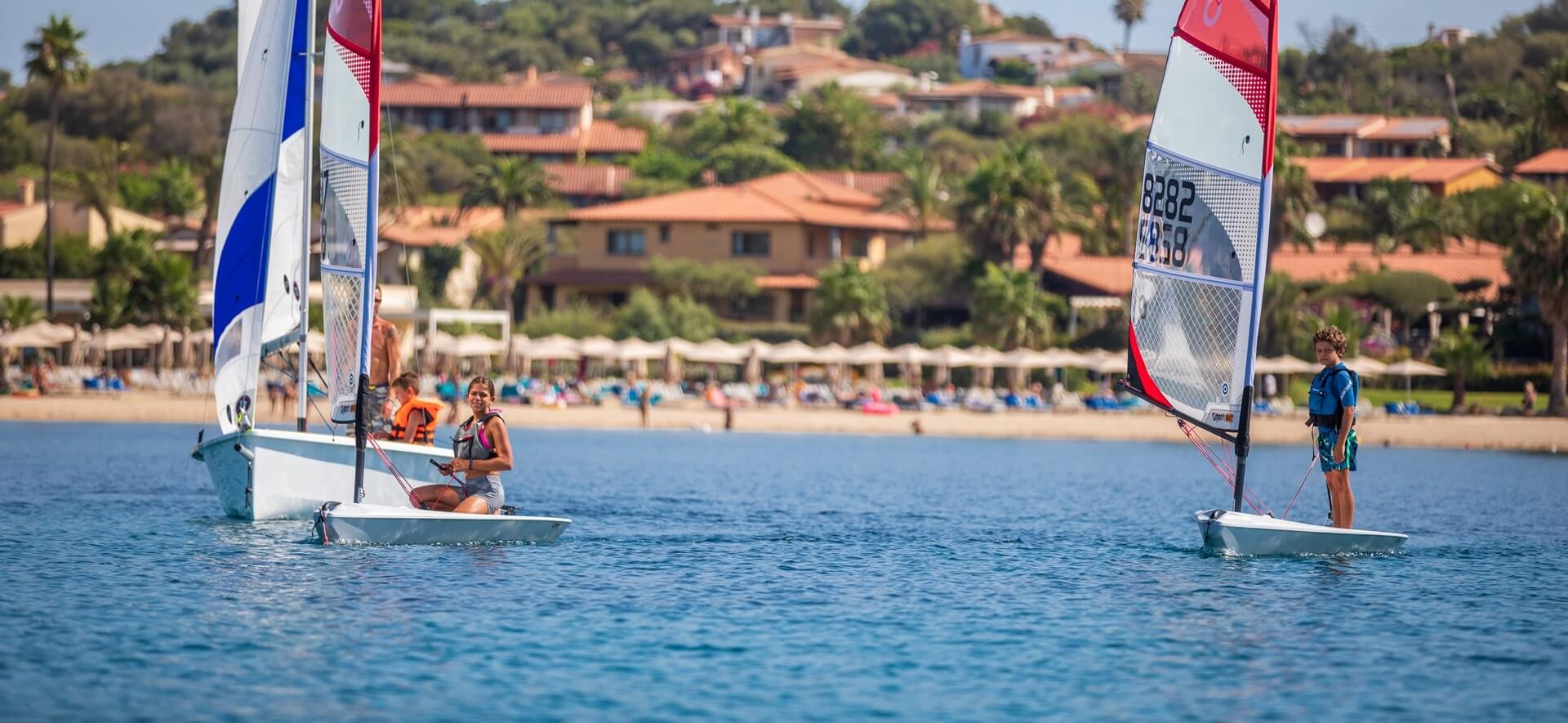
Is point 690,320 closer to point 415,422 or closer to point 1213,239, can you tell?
point 415,422

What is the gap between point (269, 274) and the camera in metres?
22.0

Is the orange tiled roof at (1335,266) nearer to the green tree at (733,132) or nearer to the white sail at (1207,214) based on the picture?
the green tree at (733,132)

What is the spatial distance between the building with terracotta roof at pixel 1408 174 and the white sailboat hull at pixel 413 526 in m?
77.1

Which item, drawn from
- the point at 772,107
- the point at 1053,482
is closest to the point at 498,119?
the point at 772,107

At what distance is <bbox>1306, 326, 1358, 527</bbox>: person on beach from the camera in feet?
61.9

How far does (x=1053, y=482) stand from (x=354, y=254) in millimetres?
20315

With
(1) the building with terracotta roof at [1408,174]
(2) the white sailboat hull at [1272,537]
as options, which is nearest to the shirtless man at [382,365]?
(2) the white sailboat hull at [1272,537]

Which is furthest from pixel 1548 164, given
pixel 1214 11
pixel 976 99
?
pixel 1214 11

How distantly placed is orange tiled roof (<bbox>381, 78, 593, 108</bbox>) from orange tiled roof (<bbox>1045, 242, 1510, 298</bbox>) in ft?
194

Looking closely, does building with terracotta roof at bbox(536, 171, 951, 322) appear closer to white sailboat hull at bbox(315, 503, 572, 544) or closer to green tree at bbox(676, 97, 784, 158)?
green tree at bbox(676, 97, 784, 158)

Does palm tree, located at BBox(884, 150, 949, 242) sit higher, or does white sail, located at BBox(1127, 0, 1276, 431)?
palm tree, located at BBox(884, 150, 949, 242)

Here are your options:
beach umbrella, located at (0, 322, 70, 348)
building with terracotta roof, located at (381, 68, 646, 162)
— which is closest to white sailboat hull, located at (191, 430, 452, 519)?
beach umbrella, located at (0, 322, 70, 348)

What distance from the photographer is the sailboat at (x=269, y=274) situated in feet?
71.2

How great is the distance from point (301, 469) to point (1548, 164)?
276 feet
